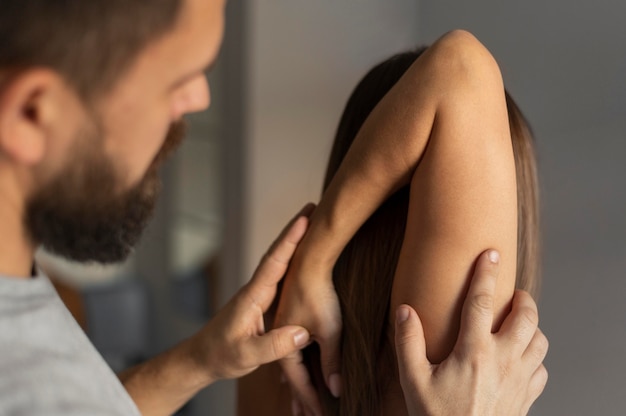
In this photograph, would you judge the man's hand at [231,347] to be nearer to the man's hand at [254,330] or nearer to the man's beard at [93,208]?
the man's hand at [254,330]

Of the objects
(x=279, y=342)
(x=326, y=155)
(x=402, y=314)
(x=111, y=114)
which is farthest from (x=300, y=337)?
(x=326, y=155)

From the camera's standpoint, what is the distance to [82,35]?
2.44 ft

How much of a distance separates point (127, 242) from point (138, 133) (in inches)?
6.2

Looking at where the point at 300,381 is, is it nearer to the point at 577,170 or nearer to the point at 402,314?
the point at 402,314

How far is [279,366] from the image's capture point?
1176mm

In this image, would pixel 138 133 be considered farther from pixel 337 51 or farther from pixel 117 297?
pixel 117 297

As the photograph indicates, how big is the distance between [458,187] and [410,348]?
0.62 feet

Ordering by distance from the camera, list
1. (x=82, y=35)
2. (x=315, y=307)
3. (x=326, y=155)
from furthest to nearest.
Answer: (x=326, y=155) < (x=315, y=307) < (x=82, y=35)

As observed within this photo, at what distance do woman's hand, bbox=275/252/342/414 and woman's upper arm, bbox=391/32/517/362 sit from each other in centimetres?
14

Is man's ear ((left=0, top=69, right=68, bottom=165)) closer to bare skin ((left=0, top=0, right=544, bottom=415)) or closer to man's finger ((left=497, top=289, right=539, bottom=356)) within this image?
bare skin ((left=0, top=0, right=544, bottom=415))

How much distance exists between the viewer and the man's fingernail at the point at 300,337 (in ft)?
3.30

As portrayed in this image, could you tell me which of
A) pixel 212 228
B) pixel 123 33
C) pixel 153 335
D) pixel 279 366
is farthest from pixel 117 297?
pixel 123 33

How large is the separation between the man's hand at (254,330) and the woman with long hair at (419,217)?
0.07ft

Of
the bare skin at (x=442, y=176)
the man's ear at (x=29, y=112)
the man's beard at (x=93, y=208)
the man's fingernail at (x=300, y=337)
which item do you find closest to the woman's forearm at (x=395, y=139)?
the bare skin at (x=442, y=176)
